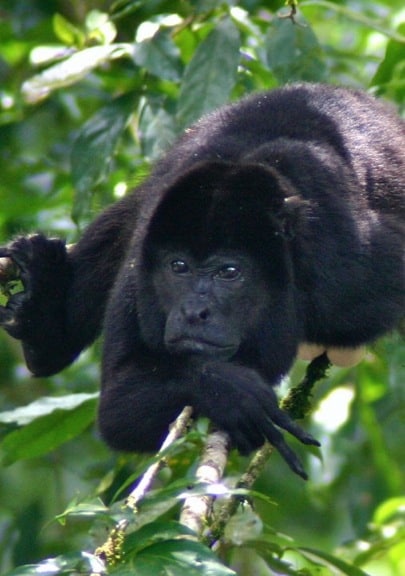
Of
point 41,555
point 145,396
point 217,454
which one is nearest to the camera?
point 217,454

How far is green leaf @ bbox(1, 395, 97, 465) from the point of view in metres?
4.28

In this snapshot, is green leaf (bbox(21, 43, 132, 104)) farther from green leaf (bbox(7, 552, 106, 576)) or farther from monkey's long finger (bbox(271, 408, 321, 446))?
green leaf (bbox(7, 552, 106, 576))

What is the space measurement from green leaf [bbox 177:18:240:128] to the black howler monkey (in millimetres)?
75

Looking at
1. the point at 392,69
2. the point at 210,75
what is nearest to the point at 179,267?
the point at 210,75

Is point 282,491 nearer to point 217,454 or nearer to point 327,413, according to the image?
point 327,413

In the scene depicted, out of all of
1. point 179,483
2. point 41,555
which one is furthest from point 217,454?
point 41,555

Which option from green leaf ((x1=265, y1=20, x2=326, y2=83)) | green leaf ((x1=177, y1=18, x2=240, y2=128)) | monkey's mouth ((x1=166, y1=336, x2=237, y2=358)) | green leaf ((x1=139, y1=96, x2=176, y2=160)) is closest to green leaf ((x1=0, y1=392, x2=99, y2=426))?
monkey's mouth ((x1=166, y1=336, x2=237, y2=358))

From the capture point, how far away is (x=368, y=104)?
180 inches

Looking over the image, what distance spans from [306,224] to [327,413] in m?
2.01

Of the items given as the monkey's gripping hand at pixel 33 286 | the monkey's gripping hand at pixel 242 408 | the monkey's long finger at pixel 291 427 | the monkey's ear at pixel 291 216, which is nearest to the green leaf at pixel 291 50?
the monkey's ear at pixel 291 216

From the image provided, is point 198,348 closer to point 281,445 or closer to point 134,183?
point 281,445

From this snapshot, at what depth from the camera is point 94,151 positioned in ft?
15.3

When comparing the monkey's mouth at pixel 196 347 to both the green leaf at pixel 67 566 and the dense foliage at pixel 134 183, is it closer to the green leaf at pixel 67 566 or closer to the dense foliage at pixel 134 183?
the dense foliage at pixel 134 183

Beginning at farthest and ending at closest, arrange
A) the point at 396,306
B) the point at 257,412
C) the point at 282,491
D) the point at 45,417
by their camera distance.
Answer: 1. the point at 282,491
2. the point at 45,417
3. the point at 396,306
4. the point at 257,412
